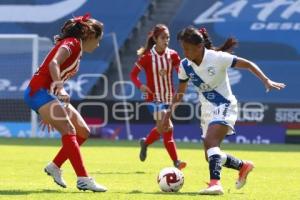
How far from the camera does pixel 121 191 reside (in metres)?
8.32

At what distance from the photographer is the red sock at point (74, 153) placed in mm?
8039

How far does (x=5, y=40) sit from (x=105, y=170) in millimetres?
13472

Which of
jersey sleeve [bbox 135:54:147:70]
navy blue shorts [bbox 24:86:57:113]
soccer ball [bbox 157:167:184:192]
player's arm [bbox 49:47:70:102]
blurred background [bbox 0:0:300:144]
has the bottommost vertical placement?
blurred background [bbox 0:0:300:144]

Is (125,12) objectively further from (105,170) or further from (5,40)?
(105,170)

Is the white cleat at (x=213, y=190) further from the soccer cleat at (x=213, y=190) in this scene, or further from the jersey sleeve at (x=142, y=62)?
the jersey sleeve at (x=142, y=62)

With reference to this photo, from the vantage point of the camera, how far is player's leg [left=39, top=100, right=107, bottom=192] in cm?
799

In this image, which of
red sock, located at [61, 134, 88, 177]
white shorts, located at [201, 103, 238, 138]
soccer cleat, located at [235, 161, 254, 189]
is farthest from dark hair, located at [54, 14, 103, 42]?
soccer cleat, located at [235, 161, 254, 189]

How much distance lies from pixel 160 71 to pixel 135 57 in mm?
12036

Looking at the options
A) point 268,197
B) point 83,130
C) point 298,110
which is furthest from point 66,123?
point 298,110

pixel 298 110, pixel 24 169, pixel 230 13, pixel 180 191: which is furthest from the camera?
pixel 230 13

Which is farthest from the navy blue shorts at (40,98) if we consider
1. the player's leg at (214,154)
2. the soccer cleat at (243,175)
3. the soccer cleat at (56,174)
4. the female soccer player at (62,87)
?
the soccer cleat at (243,175)

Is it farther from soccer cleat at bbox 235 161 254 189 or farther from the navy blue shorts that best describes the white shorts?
the navy blue shorts

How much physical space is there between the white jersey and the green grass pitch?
0.79m

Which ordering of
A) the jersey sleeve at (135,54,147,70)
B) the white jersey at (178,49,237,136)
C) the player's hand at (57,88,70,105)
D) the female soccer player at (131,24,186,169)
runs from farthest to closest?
1. the jersey sleeve at (135,54,147,70)
2. the female soccer player at (131,24,186,169)
3. the white jersey at (178,49,237,136)
4. the player's hand at (57,88,70,105)
